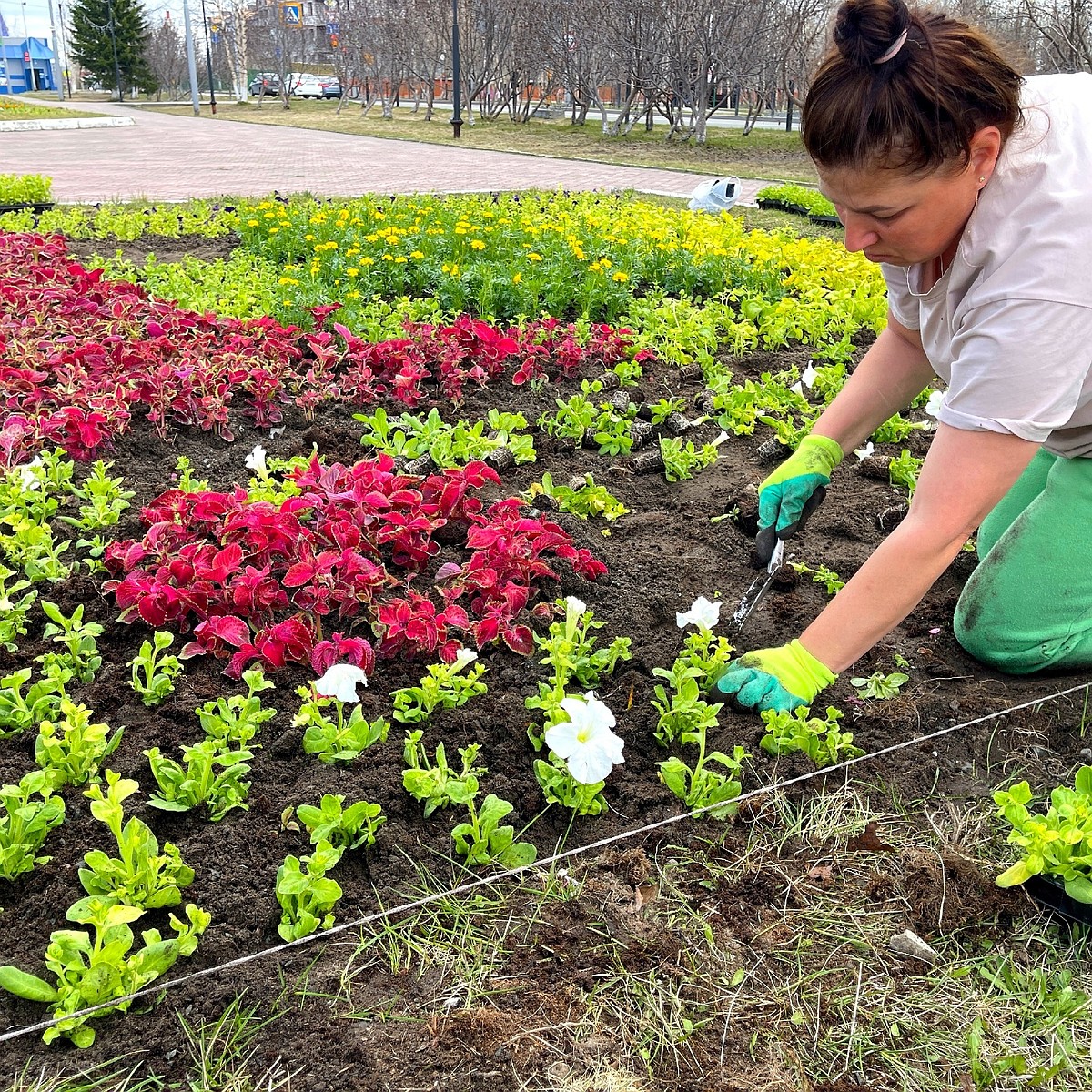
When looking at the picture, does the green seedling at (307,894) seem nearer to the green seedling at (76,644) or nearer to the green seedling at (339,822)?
the green seedling at (339,822)

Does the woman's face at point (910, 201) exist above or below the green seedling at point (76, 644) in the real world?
above

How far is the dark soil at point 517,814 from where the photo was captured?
5.18ft

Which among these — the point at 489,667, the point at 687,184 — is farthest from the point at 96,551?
the point at 687,184

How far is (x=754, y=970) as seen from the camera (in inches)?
68.2

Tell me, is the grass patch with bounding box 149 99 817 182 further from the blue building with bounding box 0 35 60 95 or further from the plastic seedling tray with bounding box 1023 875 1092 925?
the blue building with bounding box 0 35 60 95

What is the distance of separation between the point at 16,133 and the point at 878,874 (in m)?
23.6

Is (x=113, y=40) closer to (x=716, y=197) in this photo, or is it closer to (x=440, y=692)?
(x=716, y=197)

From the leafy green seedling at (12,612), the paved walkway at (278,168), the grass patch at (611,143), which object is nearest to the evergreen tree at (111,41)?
the grass patch at (611,143)

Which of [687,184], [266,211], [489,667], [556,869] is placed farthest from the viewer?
[687,184]

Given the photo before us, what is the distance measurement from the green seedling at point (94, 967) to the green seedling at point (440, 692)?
0.67m

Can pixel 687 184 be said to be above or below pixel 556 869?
above

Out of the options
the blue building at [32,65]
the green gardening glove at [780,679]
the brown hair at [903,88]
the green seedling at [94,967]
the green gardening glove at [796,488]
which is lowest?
the green seedling at [94,967]

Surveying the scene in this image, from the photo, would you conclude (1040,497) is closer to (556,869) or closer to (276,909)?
(556,869)

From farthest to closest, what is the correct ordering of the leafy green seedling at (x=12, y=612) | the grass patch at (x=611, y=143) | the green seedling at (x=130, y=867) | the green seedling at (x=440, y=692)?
the grass patch at (x=611, y=143) → the leafy green seedling at (x=12, y=612) → the green seedling at (x=440, y=692) → the green seedling at (x=130, y=867)
